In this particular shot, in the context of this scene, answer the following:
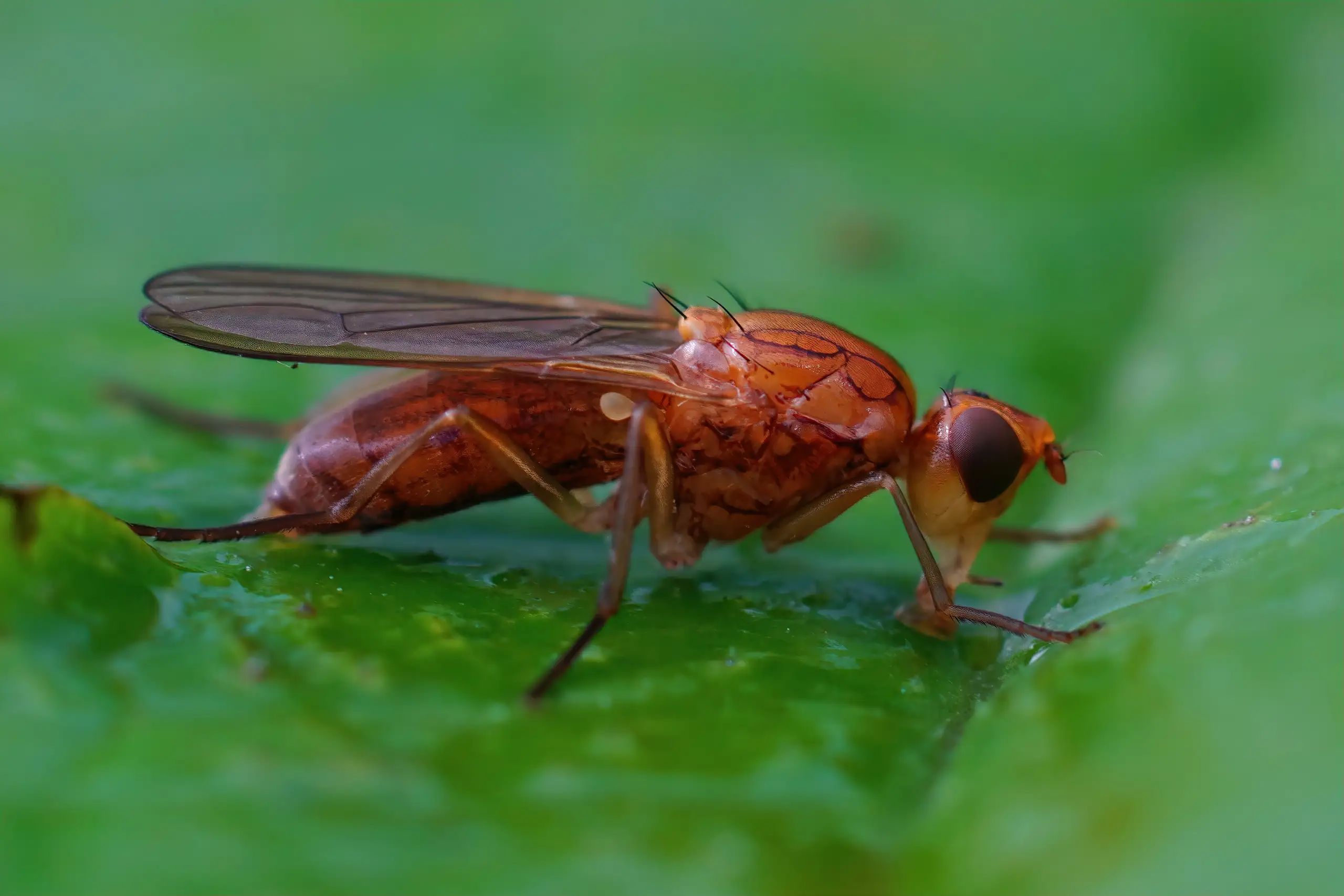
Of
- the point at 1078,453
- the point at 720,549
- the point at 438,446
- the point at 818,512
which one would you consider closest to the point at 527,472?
the point at 438,446

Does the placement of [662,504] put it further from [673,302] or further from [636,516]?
[673,302]

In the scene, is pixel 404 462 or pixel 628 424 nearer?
pixel 404 462

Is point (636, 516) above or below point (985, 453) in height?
below

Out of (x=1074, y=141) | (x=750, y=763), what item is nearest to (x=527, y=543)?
(x=750, y=763)

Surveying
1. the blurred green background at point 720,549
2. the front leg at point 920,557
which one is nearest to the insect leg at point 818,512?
the front leg at point 920,557

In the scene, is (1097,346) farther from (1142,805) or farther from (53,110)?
(53,110)

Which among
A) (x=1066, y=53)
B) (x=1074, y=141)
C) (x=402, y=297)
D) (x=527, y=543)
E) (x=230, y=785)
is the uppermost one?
(x=1066, y=53)

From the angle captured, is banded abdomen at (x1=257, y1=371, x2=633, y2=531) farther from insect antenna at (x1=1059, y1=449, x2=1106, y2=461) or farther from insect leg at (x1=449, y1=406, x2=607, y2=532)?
insect antenna at (x1=1059, y1=449, x2=1106, y2=461)
